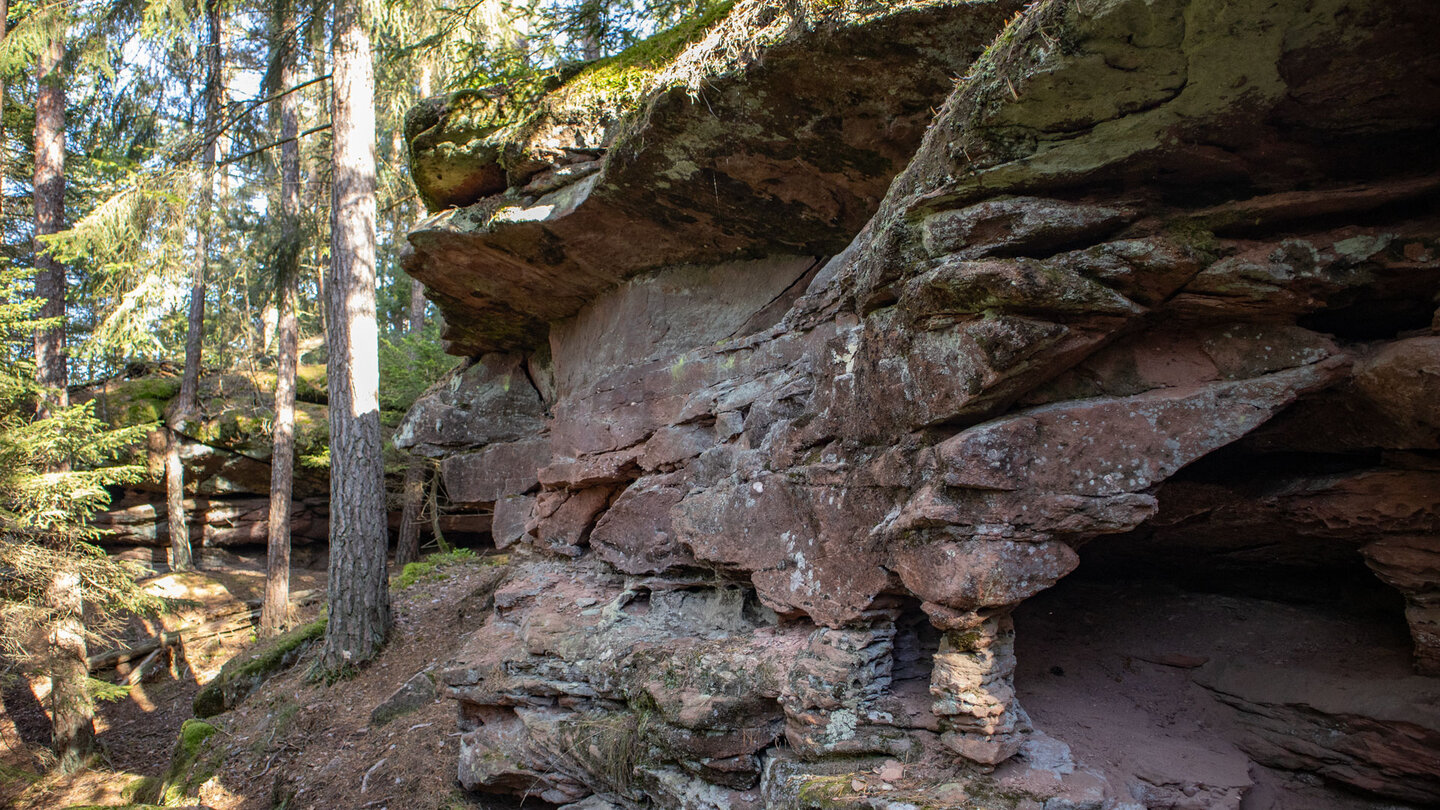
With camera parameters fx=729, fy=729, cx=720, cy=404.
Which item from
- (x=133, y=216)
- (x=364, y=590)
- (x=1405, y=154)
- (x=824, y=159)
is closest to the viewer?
(x=1405, y=154)

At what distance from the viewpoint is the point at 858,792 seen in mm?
4238

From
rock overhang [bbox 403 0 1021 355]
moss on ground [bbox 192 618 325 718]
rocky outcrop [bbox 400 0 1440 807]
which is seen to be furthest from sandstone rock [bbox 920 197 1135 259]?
moss on ground [bbox 192 618 325 718]

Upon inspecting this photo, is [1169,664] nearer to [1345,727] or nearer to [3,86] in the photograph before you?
[1345,727]

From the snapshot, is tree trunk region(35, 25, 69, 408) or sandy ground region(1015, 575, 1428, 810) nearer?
sandy ground region(1015, 575, 1428, 810)

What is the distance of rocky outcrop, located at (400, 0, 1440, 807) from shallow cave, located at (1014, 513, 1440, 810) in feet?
0.27

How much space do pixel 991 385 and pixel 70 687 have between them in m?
12.8

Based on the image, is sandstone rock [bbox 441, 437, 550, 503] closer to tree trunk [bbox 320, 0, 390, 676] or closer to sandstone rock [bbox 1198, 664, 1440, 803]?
tree trunk [bbox 320, 0, 390, 676]

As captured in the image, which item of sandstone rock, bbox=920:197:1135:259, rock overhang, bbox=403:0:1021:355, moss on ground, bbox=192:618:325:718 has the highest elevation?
rock overhang, bbox=403:0:1021:355

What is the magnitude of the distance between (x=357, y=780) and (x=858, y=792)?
5.56 m

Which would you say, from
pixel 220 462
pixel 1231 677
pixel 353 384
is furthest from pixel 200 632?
pixel 1231 677

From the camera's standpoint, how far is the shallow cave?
432 centimetres

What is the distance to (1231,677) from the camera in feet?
16.6

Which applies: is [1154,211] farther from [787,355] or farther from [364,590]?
[364,590]

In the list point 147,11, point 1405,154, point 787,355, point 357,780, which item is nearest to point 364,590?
point 357,780
